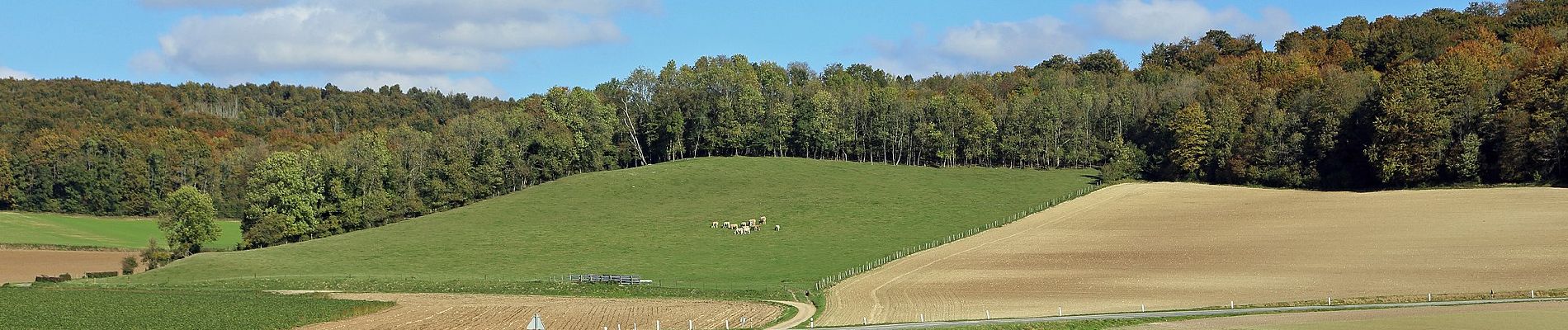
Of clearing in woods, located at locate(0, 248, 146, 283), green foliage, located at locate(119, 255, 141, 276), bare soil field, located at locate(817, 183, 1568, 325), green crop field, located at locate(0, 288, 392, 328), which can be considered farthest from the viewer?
clearing in woods, located at locate(0, 248, 146, 283)

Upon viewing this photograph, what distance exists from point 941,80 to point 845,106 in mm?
43410

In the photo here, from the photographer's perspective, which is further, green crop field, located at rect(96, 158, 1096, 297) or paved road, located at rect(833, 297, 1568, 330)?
green crop field, located at rect(96, 158, 1096, 297)

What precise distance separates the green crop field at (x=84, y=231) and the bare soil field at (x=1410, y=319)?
8195 centimetres

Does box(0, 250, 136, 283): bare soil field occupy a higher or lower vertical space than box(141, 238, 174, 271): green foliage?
lower

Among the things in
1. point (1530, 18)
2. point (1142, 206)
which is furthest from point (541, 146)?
point (1530, 18)

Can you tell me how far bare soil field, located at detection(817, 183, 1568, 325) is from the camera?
48.8 m

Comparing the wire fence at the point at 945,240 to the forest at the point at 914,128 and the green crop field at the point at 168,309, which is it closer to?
the forest at the point at 914,128

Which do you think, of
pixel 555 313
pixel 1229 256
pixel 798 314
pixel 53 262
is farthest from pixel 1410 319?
pixel 53 262

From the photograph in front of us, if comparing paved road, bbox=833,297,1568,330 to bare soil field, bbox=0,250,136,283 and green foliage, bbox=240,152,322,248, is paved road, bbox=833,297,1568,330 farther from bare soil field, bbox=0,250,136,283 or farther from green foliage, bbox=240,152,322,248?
green foliage, bbox=240,152,322,248

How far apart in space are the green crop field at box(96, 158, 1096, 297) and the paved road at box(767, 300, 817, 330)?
5173 mm

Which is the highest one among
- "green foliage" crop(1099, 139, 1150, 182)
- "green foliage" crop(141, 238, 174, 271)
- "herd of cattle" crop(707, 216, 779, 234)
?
"green foliage" crop(1099, 139, 1150, 182)

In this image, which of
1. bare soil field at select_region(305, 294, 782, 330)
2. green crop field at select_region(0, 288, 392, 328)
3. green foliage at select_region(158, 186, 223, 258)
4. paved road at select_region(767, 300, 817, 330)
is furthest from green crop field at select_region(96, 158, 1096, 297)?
green crop field at select_region(0, 288, 392, 328)

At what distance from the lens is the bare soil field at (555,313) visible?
4362 cm

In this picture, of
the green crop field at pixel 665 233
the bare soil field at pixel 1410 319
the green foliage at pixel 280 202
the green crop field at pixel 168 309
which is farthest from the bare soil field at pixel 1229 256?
the green foliage at pixel 280 202
